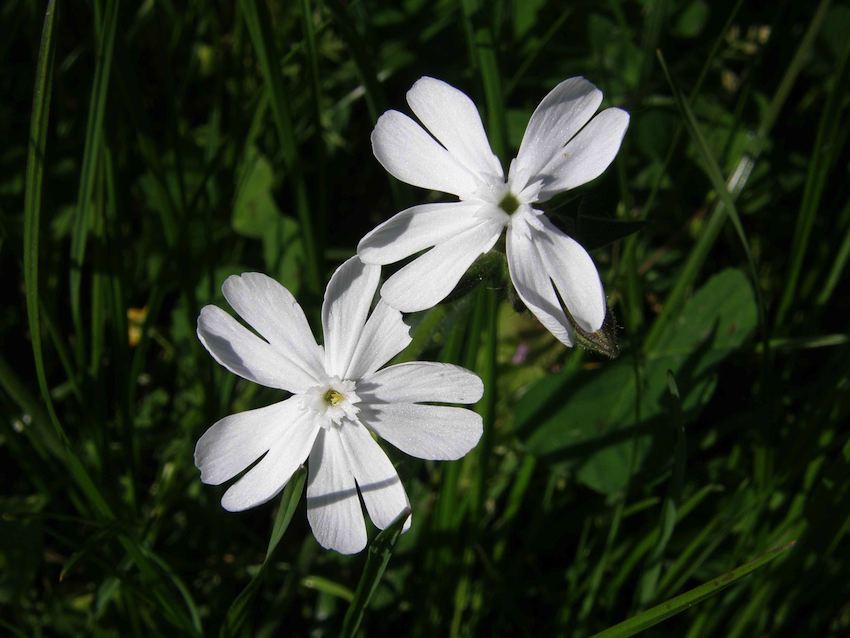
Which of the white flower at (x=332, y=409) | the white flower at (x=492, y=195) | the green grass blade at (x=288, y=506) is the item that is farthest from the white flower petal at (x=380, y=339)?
the green grass blade at (x=288, y=506)

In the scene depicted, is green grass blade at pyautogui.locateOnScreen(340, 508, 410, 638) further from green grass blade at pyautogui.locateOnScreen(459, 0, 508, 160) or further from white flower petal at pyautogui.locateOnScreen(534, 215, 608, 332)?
green grass blade at pyautogui.locateOnScreen(459, 0, 508, 160)

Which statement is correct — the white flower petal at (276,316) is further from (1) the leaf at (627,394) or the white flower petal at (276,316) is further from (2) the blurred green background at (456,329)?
(1) the leaf at (627,394)

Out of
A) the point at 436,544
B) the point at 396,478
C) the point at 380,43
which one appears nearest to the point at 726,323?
the point at 436,544

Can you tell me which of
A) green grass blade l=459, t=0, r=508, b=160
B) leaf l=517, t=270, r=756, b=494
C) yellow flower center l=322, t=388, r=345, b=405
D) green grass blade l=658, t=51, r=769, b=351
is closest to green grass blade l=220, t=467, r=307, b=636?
yellow flower center l=322, t=388, r=345, b=405

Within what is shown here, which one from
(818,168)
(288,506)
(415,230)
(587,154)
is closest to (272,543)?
(288,506)

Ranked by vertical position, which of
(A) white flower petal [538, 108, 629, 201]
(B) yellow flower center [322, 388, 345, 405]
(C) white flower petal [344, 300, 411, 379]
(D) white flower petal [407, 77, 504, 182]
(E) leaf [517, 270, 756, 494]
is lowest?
(E) leaf [517, 270, 756, 494]

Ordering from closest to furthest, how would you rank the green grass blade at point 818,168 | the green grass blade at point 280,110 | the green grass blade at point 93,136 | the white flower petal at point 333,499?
the white flower petal at point 333,499, the green grass blade at point 93,136, the green grass blade at point 280,110, the green grass blade at point 818,168
